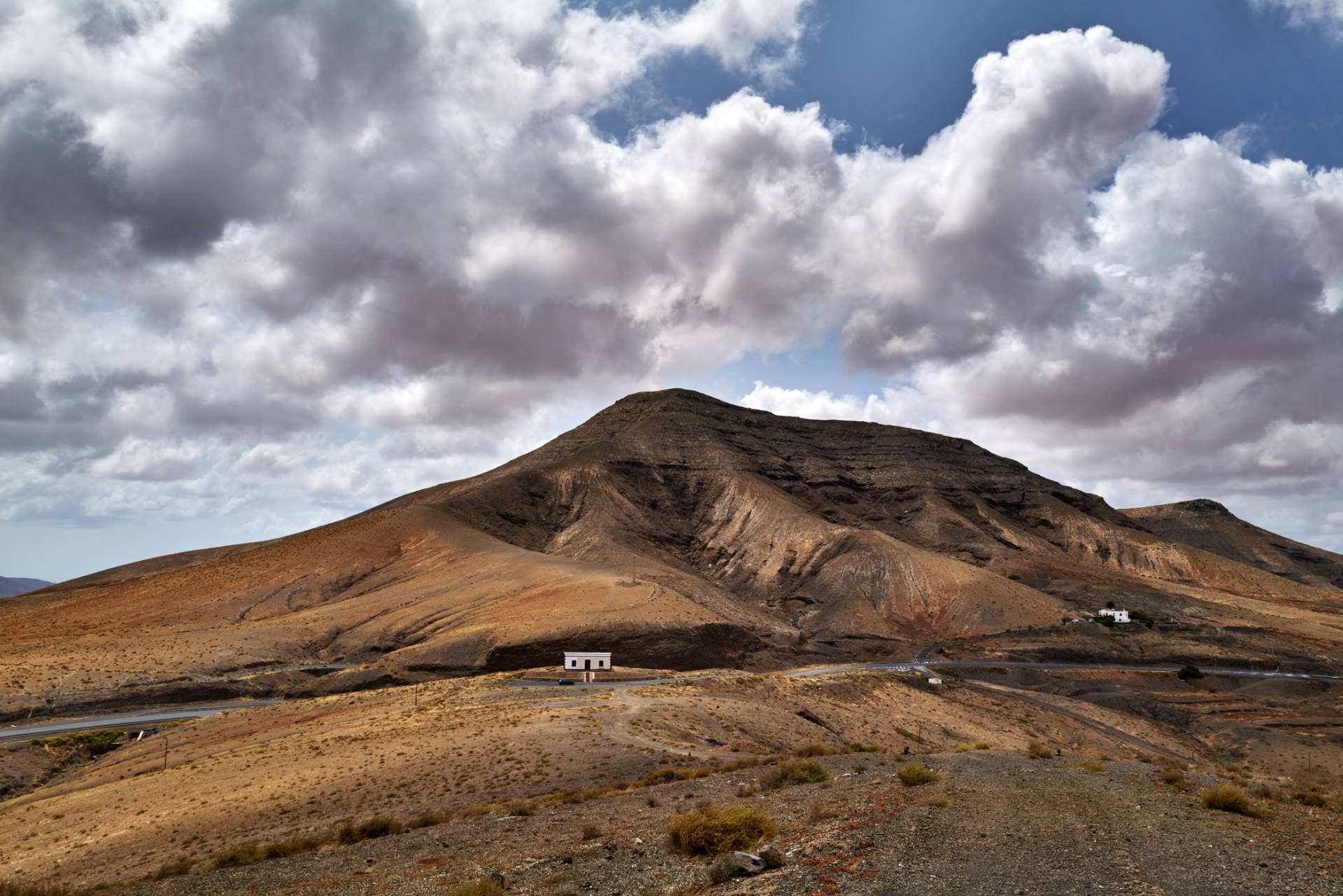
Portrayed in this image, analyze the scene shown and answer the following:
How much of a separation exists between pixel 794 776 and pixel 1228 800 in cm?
1056

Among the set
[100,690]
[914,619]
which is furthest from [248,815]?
[914,619]

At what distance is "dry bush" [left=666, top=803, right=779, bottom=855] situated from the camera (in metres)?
14.7

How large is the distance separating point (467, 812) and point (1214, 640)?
97.6 meters

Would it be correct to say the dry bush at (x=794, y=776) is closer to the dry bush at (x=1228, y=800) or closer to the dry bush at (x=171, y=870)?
the dry bush at (x=1228, y=800)

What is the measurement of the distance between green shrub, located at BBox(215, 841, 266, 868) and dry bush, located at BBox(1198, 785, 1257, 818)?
2305 centimetres

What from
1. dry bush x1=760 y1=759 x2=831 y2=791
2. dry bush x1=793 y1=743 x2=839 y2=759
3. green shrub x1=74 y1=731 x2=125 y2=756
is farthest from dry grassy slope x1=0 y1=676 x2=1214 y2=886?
dry bush x1=760 y1=759 x2=831 y2=791

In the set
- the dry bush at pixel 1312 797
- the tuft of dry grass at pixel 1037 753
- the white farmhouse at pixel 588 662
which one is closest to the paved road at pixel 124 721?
the white farmhouse at pixel 588 662

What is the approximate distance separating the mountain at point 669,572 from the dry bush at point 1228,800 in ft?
178

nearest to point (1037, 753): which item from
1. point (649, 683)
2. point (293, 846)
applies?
point (293, 846)

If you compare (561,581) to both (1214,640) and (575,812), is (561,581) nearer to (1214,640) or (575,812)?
(575,812)

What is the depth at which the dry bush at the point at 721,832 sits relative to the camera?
48.3 ft

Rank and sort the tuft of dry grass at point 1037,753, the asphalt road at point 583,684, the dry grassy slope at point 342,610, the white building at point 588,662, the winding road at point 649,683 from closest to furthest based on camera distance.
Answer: the tuft of dry grass at point 1037,753, the asphalt road at point 583,684, the winding road at point 649,683, the white building at point 588,662, the dry grassy slope at point 342,610

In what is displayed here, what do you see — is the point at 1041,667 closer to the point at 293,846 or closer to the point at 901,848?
the point at 901,848

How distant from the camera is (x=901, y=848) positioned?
44.7 feet
